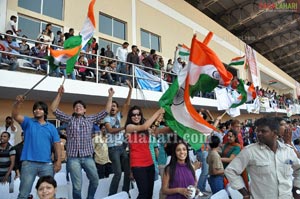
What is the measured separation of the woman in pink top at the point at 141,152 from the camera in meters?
3.12

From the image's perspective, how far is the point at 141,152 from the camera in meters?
3.22

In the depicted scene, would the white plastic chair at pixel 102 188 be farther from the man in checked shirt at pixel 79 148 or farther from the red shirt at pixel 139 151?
the red shirt at pixel 139 151

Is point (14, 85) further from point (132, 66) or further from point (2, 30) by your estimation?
point (132, 66)

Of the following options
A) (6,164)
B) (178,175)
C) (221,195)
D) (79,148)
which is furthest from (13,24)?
(221,195)

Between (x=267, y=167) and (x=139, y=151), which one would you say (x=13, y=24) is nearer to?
(x=139, y=151)

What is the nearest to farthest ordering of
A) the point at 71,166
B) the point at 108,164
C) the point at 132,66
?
the point at 71,166, the point at 108,164, the point at 132,66

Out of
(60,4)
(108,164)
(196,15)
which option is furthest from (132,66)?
(196,15)

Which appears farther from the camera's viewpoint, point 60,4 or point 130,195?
point 60,4

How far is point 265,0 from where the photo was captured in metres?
18.4

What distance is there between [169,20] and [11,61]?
29.7 ft

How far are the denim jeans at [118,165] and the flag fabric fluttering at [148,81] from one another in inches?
164

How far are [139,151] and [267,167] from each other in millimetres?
1501

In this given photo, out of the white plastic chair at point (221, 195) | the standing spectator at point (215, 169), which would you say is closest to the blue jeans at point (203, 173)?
the standing spectator at point (215, 169)

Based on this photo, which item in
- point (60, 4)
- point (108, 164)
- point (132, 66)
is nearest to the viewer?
point (108, 164)
